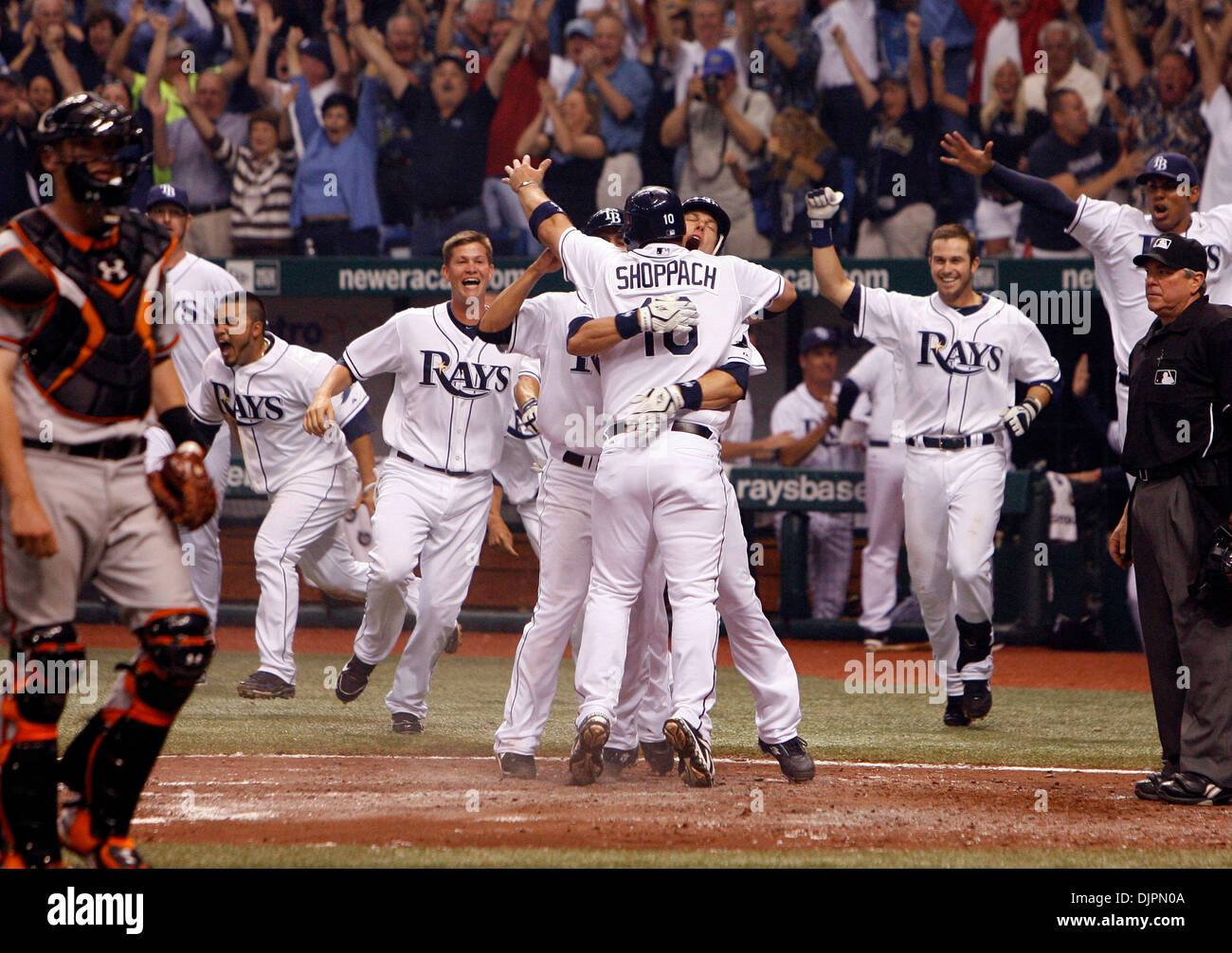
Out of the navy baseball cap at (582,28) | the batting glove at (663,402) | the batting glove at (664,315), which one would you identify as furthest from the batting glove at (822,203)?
the navy baseball cap at (582,28)

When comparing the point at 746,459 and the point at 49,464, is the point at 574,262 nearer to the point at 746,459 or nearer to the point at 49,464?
the point at 49,464

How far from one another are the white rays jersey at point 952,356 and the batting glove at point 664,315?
2.45 meters

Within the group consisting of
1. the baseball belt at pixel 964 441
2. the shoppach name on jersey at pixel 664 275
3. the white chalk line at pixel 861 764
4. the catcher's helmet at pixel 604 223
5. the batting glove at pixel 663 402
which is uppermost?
the catcher's helmet at pixel 604 223

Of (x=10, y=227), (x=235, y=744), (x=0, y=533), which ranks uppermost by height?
(x=10, y=227)

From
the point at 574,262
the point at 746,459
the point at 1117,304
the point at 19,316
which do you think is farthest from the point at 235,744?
the point at 746,459

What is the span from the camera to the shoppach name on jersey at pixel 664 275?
5.38m

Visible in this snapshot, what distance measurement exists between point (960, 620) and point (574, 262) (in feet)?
9.69

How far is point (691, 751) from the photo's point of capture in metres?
5.15

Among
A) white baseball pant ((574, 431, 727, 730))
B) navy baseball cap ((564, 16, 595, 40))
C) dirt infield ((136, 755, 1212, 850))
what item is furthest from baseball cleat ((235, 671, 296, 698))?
navy baseball cap ((564, 16, 595, 40))

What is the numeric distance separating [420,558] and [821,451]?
203 inches

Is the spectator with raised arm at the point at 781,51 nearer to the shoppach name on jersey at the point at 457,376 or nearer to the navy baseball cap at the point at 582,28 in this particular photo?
the navy baseball cap at the point at 582,28

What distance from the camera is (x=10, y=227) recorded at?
383 centimetres

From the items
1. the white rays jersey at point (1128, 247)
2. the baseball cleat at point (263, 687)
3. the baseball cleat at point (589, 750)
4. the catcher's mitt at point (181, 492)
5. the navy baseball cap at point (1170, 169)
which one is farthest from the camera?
the baseball cleat at point (263, 687)

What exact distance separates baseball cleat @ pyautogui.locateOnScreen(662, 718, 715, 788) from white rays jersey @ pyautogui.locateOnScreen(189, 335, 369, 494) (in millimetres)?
3249
